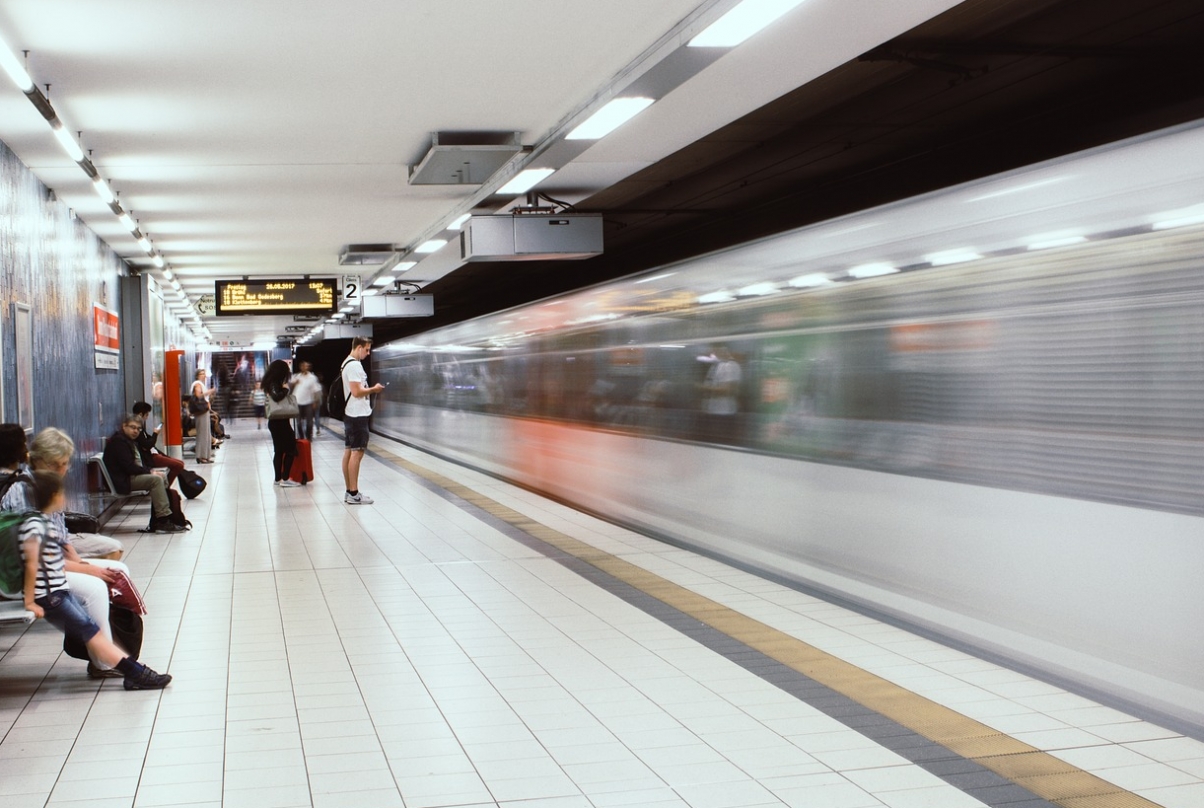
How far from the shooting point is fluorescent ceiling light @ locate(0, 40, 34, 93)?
5.45 m

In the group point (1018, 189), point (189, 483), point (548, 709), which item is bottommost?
point (548, 709)

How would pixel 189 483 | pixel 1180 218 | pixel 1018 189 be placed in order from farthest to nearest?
pixel 189 483
pixel 1018 189
pixel 1180 218

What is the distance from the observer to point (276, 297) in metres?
16.9

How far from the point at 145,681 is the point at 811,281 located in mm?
4170

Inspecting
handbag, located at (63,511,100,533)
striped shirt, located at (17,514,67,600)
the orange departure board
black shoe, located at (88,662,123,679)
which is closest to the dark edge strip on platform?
black shoe, located at (88,662,123,679)

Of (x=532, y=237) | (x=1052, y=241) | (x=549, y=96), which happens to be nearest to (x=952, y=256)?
(x=1052, y=241)

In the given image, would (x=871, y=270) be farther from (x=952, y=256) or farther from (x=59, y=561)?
(x=59, y=561)

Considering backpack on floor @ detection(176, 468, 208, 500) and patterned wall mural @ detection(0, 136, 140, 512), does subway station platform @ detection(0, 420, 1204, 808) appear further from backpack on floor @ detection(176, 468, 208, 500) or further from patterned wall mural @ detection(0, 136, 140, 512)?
backpack on floor @ detection(176, 468, 208, 500)

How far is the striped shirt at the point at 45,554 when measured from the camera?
184 inches

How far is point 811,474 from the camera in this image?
6605 mm

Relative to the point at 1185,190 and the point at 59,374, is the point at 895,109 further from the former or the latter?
the point at 59,374

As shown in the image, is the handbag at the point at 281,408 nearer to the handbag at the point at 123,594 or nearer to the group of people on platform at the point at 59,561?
the group of people on platform at the point at 59,561

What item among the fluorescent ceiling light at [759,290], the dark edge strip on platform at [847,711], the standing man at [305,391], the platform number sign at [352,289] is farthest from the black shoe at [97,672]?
the platform number sign at [352,289]

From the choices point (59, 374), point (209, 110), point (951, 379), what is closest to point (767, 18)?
point (951, 379)
